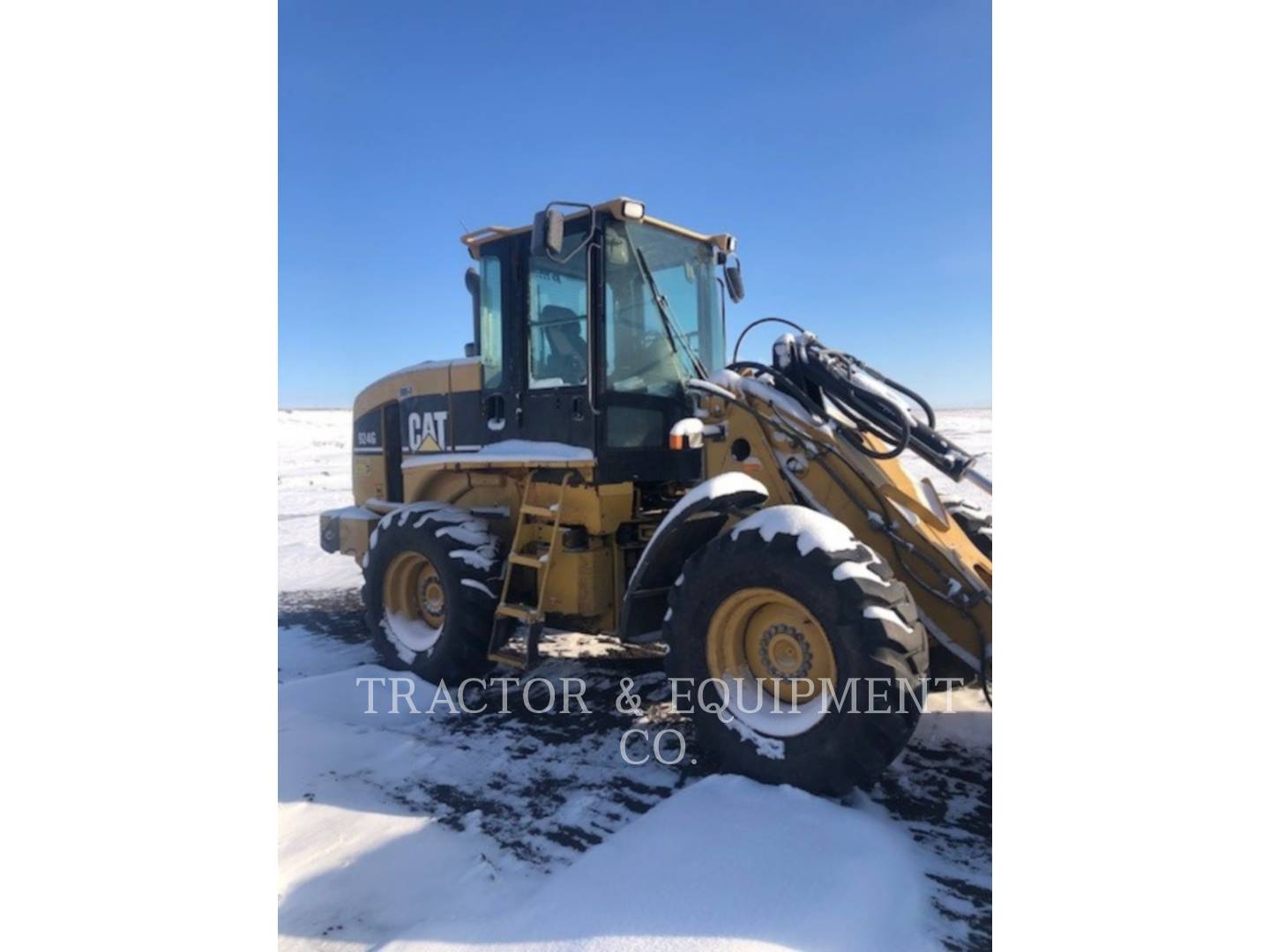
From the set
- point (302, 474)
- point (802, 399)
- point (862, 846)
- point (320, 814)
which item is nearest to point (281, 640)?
point (320, 814)

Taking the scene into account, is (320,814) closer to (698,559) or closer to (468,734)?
(468,734)

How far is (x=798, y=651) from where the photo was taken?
123 inches

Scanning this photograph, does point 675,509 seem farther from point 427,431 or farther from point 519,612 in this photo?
point 427,431

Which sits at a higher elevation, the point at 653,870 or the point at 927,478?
the point at 927,478

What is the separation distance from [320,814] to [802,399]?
278 centimetres

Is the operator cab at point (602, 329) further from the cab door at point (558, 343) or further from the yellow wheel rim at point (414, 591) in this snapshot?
the yellow wheel rim at point (414, 591)

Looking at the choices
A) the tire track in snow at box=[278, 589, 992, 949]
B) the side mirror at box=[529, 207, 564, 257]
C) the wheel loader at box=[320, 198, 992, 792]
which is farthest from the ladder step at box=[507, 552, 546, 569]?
the side mirror at box=[529, 207, 564, 257]

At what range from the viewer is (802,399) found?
3793 mm

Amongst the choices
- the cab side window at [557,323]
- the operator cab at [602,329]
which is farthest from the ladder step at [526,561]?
the cab side window at [557,323]

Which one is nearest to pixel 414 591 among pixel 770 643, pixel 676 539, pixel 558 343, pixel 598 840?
pixel 558 343

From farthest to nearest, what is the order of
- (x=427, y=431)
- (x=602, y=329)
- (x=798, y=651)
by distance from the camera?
(x=427, y=431) → (x=602, y=329) → (x=798, y=651)

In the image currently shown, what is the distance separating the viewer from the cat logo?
5273mm

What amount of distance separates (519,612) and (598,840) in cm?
172

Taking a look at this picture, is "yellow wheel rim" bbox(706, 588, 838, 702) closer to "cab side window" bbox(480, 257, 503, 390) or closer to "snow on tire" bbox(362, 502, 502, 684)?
"snow on tire" bbox(362, 502, 502, 684)
